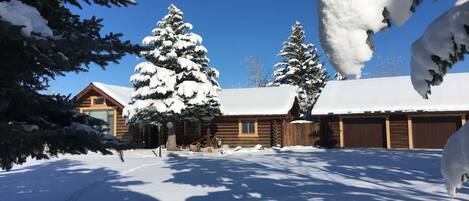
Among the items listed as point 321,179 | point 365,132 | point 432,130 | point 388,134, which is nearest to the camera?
point 321,179

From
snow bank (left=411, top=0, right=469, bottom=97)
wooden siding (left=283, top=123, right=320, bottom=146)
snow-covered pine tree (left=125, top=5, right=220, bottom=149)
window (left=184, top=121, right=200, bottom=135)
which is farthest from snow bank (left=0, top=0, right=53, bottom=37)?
window (left=184, top=121, right=200, bottom=135)

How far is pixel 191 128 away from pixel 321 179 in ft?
58.5

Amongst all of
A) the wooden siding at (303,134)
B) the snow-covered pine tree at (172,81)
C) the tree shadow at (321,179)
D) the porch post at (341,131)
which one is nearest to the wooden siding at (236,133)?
the wooden siding at (303,134)

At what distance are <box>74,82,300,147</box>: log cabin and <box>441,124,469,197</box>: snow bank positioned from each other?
25459 millimetres

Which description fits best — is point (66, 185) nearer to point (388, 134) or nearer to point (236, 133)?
point (236, 133)

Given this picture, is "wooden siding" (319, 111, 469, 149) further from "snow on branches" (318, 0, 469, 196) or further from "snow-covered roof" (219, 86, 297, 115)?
"snow on branches" (318, 0, 469, 196)

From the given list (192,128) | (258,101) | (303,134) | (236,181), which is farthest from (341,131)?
(236,181)

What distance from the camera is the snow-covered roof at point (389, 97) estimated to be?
26.1 metres

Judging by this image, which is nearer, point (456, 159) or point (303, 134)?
point (456, 159)

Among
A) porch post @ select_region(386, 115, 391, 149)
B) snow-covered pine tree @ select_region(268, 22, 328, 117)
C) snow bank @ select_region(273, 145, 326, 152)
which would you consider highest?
snow-covered pine tree @ select_region(268, 22, 328, 117)

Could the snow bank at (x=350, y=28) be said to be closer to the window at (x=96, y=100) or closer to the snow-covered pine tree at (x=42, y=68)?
the snow-covered pine tree at (x=42, y=68)

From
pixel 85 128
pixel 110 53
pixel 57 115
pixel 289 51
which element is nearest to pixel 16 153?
pixel 85 128

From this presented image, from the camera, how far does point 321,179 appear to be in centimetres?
1355

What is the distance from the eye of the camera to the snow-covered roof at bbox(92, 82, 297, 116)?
2950 cm
